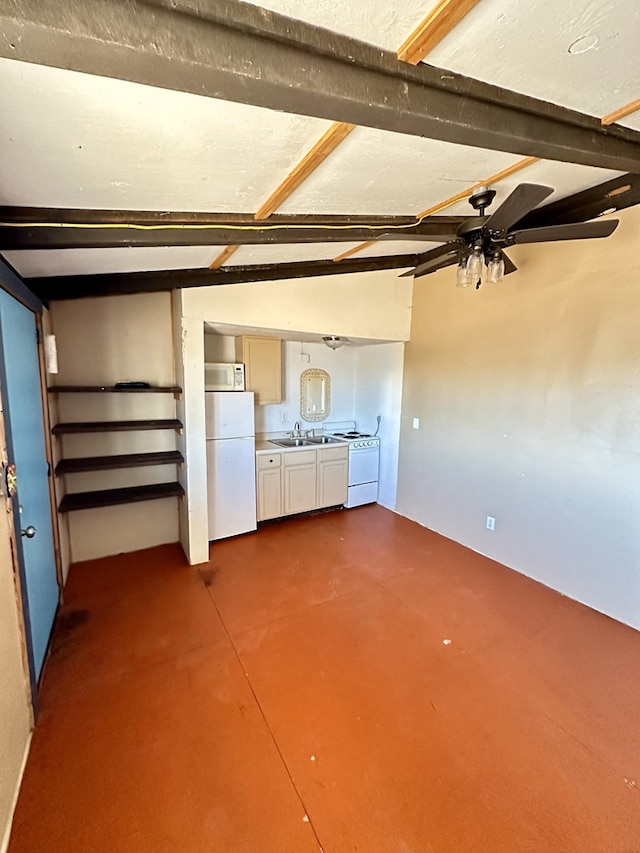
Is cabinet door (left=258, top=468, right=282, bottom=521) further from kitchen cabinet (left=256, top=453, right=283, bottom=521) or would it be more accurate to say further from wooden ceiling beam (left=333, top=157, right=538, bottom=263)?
wooden ceiling beam (left=333, top=157, right=538, bottom=263)

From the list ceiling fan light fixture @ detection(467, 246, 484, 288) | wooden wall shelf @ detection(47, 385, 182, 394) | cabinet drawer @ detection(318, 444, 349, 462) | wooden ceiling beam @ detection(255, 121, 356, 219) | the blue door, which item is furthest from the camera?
cabinet drawer @ detection(318, 444, 349, 462)

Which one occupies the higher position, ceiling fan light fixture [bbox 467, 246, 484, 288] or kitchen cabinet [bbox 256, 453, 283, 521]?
ceiling fan light fixture [bbox 467, 246, 484, 288]

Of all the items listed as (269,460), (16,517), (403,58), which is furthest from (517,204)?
(269,460)

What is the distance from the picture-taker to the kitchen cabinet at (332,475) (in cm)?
435

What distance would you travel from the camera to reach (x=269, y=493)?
4004 millimetres

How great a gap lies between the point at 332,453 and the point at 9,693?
332 centimetres

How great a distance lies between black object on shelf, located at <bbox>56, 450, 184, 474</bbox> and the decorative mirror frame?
1.89m

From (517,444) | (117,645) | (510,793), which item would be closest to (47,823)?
(117,645)

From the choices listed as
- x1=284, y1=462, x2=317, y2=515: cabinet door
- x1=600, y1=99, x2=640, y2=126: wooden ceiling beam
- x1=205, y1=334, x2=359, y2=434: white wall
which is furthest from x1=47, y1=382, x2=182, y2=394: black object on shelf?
x1=600, y1=99, x2=640, y2=126: wooden ceiling beam

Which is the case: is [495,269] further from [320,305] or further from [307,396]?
[307,396]

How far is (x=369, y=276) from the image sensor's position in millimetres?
3812

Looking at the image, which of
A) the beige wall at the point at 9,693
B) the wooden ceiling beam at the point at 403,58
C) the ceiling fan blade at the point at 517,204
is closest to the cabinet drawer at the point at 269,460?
the beige wall at the point at 9,693

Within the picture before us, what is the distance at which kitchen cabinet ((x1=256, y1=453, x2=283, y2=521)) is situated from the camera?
3.93 m

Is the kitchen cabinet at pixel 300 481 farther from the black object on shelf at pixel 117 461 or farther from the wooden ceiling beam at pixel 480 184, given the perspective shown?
the wooden ceiling beam at pixel 480 184
